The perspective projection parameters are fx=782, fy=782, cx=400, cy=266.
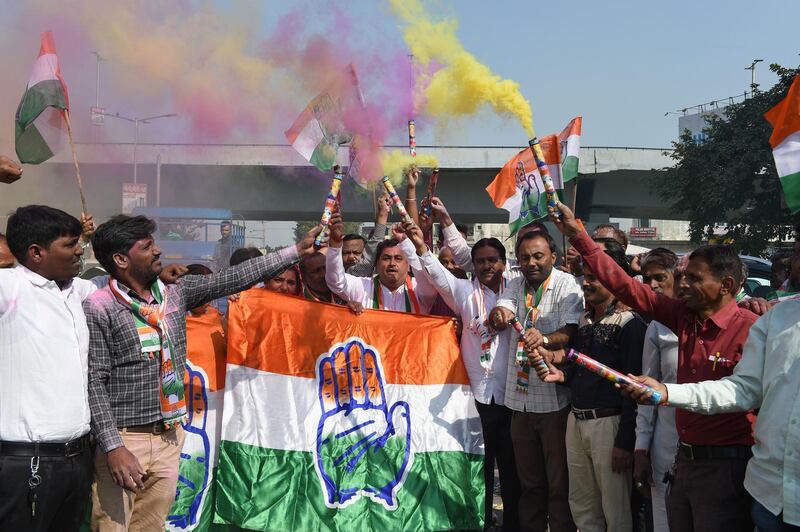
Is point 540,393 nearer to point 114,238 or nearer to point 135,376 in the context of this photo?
point 135,376

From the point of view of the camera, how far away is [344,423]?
5.73 meters

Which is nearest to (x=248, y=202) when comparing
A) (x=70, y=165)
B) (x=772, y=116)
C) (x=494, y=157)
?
(x=494, y=157)

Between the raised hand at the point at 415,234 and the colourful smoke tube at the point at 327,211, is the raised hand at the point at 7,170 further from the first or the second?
the raised hand at the point at 415,234

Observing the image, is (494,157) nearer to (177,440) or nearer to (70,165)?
(70,165)

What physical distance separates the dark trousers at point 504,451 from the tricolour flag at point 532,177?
56.1 inches

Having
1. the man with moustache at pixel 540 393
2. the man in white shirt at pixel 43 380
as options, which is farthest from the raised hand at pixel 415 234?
the man in white shirt at pixel 43 380

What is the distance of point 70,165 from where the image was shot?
16188 millimetres

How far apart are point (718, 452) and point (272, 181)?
25274mm

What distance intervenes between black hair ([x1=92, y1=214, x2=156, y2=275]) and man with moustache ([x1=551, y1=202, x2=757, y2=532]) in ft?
8.36

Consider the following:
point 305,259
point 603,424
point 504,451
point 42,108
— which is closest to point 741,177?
point 504,451

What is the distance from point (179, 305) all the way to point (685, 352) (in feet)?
9.37

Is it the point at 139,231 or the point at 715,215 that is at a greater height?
the point at 715,215

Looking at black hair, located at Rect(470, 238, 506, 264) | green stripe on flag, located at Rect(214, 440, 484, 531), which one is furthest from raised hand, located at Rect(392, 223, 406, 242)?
green stripe on flag, located at Rect(214, 440, 484, 531)

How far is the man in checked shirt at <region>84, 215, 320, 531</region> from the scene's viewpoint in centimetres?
423
